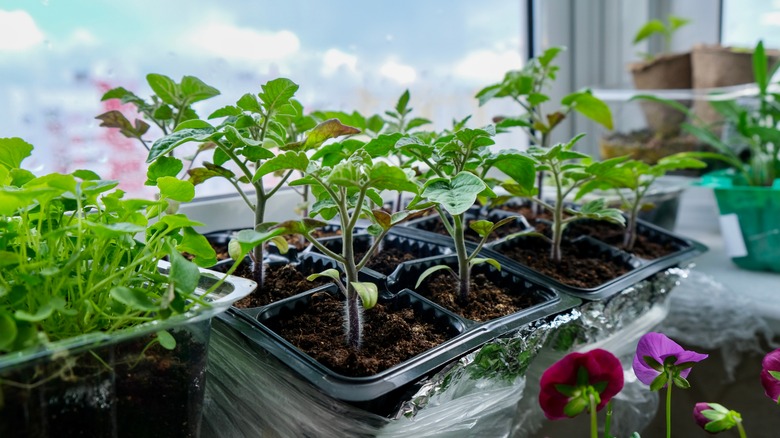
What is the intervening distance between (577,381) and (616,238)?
1.94ft

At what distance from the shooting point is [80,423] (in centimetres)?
41

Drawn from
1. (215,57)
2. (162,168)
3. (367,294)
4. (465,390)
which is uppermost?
(215,57)

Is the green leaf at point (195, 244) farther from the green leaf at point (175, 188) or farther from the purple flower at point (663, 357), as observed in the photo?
the purple flower at point (663, 357)

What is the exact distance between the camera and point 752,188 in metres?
1.01

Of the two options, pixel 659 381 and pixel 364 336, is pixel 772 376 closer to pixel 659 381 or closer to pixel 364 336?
pixel 659 381

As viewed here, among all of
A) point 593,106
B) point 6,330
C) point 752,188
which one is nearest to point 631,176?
point 593,106

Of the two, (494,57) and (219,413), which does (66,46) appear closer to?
(219,413)

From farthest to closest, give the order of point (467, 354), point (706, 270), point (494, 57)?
1. point (494, 57)
2. point (706, 270)
3. point (467, 354)

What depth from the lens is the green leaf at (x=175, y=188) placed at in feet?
1.61

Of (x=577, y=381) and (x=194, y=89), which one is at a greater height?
(x=194, y=89)

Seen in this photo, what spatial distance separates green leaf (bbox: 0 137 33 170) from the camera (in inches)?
20.4

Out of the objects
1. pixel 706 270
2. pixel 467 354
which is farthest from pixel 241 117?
pixel 706 270

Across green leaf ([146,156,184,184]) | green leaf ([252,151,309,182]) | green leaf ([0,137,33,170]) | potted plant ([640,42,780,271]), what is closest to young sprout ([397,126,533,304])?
green leaf ([252,151,309,182])

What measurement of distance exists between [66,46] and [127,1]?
4.3 inches
